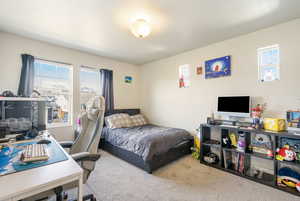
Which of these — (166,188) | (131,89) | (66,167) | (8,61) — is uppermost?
(8,61)

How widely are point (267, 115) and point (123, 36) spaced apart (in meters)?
3.01

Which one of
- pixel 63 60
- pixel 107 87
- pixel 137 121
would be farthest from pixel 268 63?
pixel 63 60

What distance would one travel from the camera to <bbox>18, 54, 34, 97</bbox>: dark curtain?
2.67m

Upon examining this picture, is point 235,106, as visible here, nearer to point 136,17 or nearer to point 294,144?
point 294,144

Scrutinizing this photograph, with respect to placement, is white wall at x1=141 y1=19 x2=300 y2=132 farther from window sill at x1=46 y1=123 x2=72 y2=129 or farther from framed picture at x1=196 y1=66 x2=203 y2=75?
window sill at x1=46 y1=123 x2=72 y2=129

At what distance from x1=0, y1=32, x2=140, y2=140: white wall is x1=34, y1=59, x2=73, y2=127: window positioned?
153 mm

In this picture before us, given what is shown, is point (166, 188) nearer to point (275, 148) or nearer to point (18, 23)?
point (275, 148)

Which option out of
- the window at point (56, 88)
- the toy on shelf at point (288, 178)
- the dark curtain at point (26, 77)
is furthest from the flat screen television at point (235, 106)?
the dark curtain at point (26, 77)

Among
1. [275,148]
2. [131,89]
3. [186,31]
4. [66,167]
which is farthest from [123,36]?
[275,148]

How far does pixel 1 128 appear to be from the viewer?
159 cm

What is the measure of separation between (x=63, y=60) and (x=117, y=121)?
1.97 meters

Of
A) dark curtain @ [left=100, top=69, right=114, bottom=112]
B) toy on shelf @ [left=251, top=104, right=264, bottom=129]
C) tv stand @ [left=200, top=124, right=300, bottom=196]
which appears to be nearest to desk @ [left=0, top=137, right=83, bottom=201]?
tv stand @ [left=200, top=124, right=300, bottom=196]

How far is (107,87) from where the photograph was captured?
Answer: 12.8 ft

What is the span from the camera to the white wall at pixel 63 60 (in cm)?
260
